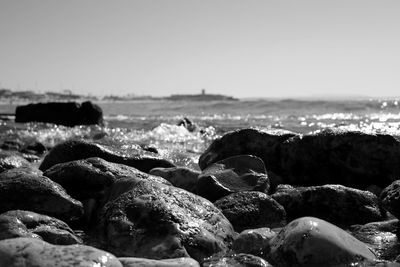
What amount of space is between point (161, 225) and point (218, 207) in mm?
1363

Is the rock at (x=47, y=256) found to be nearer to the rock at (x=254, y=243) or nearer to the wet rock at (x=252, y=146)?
the rock at (x=254, y=243)

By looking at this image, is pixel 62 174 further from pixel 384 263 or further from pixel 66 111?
pixel 66 111

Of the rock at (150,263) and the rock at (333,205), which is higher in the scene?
the rock at (150,263)

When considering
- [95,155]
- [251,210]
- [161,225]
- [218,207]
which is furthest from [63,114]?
[161,225]

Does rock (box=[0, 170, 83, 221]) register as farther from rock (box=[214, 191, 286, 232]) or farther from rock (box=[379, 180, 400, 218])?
rock (box=[379, 180, 400, 218])

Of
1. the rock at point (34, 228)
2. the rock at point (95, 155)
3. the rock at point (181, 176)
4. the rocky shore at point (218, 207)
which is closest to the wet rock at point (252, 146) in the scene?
the rocky shore at point (218, 207)

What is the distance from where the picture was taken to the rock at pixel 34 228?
4527 mm

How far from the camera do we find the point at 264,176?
704 cm

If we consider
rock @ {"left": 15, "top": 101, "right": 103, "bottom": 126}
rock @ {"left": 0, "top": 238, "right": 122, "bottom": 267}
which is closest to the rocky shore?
rock @ {"left": 0, "top": 238, "right": 122, "bottom": 267}

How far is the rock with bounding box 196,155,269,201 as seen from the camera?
263 inches

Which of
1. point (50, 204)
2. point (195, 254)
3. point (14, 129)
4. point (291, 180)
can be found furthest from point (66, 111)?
point (195, 254)

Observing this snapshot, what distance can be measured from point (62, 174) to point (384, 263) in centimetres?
395

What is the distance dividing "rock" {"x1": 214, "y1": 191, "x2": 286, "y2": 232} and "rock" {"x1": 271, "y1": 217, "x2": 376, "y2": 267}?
124 cm

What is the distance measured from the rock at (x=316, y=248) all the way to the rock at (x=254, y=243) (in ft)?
0.56
